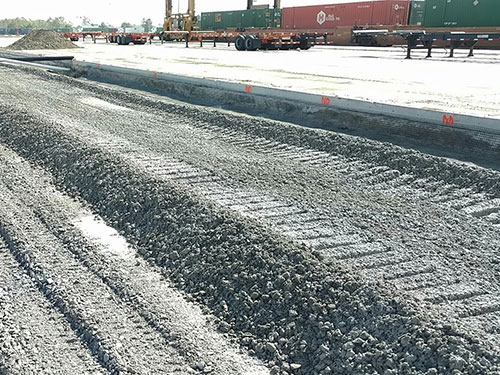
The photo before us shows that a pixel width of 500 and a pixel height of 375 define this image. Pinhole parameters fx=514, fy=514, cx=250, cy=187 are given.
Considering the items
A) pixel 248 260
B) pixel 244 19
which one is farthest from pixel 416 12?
pixel 248 260

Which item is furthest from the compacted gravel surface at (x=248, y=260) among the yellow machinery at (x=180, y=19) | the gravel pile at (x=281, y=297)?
the yellow machinery at (x=180, y=19)

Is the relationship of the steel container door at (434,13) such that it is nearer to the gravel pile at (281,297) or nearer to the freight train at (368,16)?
the freight train at (368,16)

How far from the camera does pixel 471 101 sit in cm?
986

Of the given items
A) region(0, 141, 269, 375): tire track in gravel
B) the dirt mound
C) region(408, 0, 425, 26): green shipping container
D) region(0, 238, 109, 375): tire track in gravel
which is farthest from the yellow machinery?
region(0, 238, 109, 375): tire track in gravel

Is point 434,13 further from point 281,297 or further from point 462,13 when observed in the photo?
point 281,297

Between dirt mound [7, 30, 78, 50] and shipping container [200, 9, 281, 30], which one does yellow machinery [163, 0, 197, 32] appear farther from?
dirt mound [7, 30, 78, 50]

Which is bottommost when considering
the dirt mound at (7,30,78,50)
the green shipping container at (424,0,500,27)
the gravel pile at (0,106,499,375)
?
the gravel pile at (0,106,499,375)

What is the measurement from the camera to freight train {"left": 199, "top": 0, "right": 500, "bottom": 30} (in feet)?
101

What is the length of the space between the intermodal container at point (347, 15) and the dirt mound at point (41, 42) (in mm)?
21440

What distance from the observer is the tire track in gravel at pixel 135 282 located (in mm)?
3285

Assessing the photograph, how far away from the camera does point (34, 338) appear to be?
3381 millimetres

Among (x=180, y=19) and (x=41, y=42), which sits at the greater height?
(x=180, y=19)

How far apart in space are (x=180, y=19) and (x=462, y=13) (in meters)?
26.9

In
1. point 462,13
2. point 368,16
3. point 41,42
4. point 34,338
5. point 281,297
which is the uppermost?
point 368,16
